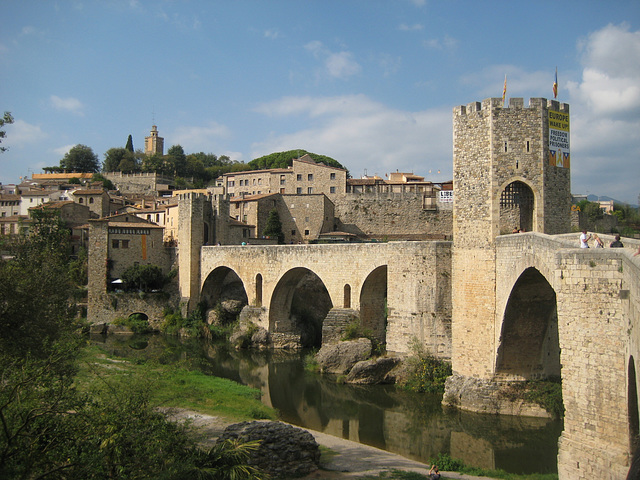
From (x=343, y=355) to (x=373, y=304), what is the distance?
327 centimetres

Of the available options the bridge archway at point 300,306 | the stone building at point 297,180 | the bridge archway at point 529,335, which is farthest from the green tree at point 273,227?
the bridge archway at point 529,335

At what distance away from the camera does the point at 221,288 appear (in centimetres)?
3944

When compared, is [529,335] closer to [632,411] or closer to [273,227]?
[632,411]

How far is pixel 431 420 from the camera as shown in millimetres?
Answer: 18016

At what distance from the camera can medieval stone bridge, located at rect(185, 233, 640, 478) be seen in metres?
10.1

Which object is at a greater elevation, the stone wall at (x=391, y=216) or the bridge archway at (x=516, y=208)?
the stone wall at (x=391, y=216)

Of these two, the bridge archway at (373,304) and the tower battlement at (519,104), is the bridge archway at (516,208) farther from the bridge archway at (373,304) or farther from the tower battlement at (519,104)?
the bridge archway at (373,304)

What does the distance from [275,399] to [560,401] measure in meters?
10.4

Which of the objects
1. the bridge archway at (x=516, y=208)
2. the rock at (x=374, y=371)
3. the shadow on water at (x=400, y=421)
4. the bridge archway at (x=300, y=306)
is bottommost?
the shadow on water at (x=400, y=421)

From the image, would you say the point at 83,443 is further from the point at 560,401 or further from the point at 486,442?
the point at 560,401

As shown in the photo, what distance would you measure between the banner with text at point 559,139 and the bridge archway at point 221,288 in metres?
24.4

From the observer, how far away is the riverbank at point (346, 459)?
505 inches

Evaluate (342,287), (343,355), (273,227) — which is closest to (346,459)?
(343,355)

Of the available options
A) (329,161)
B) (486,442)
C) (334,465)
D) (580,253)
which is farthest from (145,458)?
(329,161)
